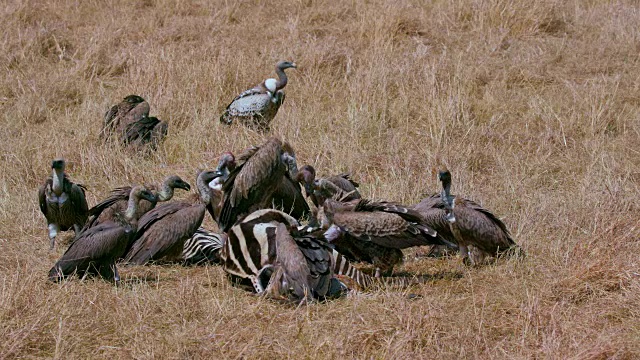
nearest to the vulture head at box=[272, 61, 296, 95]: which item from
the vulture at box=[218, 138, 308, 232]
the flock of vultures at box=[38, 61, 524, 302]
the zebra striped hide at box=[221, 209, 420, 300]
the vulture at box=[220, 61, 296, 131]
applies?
the vulture at box=[220, 61, 296, 131]

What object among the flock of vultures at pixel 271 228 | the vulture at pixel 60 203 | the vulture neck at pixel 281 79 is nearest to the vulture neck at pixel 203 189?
the flock of vultures at pixel 271 228

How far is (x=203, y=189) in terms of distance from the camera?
24.4 feet

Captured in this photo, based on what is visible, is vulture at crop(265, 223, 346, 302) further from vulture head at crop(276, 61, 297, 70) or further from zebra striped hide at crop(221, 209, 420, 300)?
vulture head at crop(276, 61, 297, 70)

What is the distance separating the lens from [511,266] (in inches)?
250

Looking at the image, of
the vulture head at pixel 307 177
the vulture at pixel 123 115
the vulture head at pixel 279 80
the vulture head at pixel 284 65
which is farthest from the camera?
the vulture head at pixel 284 65

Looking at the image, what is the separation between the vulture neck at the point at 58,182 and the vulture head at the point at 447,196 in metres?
2.71

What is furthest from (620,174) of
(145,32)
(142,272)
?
(145,32)

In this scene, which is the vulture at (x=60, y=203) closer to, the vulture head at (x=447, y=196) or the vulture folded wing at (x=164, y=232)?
the vulture folded wing at (x=164, y=232)

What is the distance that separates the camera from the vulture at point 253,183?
23.8 feet

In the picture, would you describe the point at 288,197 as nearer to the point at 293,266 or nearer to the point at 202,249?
the point at 202,249

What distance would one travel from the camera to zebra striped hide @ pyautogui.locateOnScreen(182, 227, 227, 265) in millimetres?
6774

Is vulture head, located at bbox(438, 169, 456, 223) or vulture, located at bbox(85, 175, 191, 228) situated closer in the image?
vulture head, located at bbox(438, 169, 456, 223)

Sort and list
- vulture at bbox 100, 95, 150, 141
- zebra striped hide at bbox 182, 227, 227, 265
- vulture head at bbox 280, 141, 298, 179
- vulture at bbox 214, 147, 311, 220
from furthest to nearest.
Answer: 1. vulture at bbox 100, 95, 150, 141
2. vulture at bbox 214, 147, 311, 220
3. vulture head at bbox 280, 141, 298, 179
4. zebra striped hide at bbox 182, 227, 227, 265

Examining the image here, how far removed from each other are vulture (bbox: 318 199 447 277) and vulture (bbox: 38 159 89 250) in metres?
1.88
